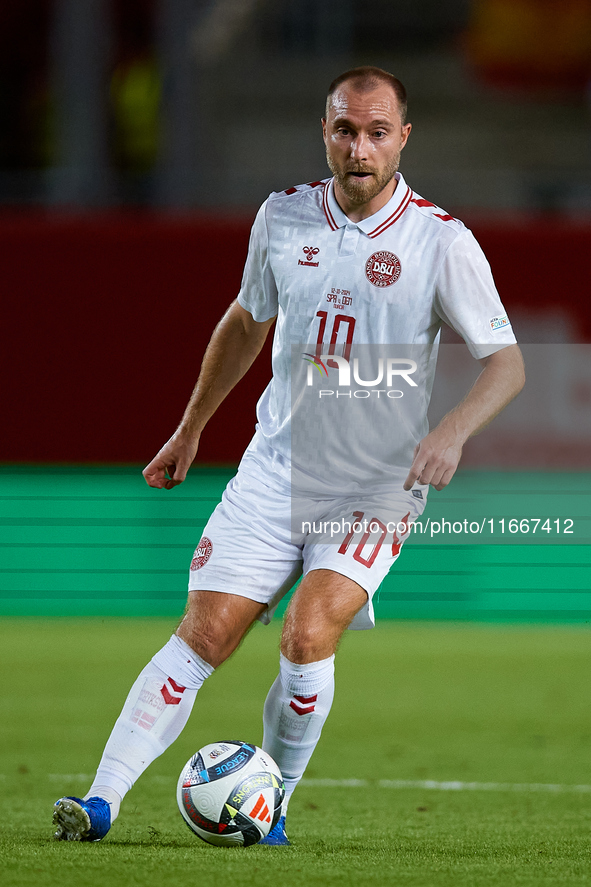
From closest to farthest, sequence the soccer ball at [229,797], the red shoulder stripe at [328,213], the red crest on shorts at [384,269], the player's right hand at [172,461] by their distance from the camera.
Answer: the soccer ball at [229,797], the red crest on shorts at [384,269], the red shoulder stripe at [328,213], the player's right hand at [172,461]

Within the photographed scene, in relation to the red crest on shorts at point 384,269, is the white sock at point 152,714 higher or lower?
lower

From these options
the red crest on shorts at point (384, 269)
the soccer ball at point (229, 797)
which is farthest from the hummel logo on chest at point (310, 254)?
the soccer ball at point (229, 797)

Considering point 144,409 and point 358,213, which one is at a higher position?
point 358,213

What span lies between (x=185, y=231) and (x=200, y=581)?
21.0 feet

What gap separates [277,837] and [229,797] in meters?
0.33

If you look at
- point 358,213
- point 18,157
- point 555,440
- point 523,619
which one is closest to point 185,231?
point 555,440

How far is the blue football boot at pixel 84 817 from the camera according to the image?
3.43 metres

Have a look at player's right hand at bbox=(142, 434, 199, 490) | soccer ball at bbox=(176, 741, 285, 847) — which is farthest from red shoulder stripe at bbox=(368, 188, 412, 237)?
soccer ball at bbox=(176, 741, 285, 847)

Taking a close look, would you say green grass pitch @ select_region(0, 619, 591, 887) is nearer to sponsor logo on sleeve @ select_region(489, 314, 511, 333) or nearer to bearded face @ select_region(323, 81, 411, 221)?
sponsor logo on sleeve @ select_region(489, 314, 511, 333)

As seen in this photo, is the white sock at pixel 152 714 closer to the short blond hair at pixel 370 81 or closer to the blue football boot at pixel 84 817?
the blue football boot at pixel 84 817

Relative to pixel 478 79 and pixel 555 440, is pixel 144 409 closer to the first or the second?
pixel 555 440

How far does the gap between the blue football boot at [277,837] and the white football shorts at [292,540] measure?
0.57m

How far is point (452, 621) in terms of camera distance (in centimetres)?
910

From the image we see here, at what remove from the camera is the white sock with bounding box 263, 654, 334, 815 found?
361 cm
